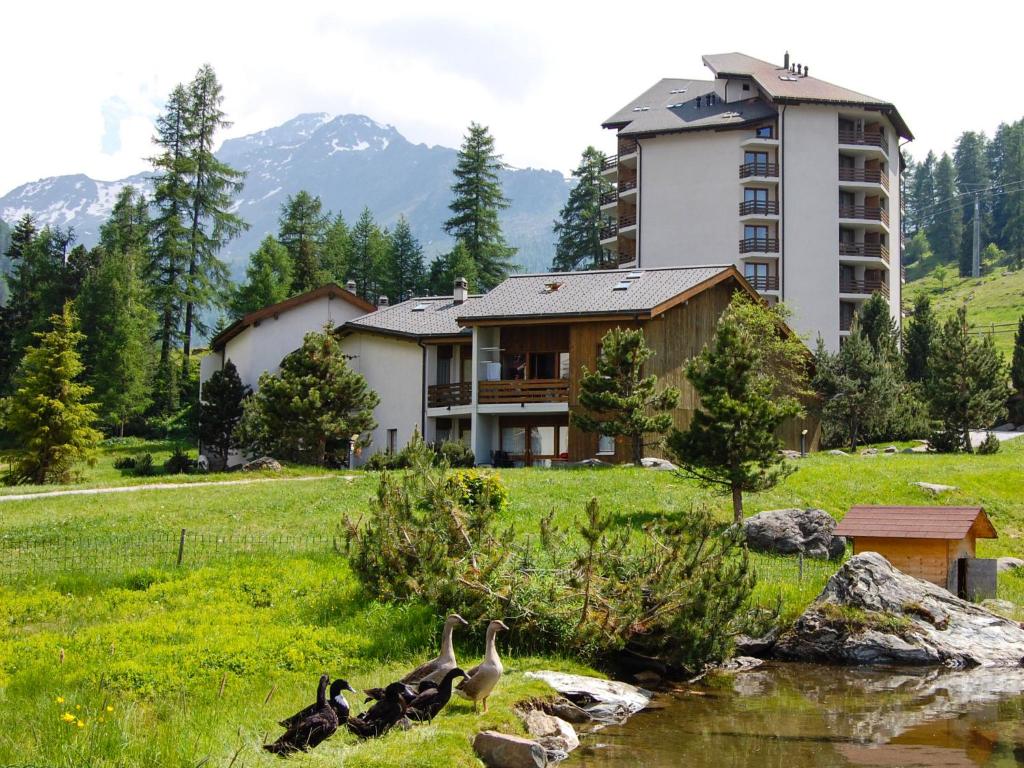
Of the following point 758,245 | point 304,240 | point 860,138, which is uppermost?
point 860,138

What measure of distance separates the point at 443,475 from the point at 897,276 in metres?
59.7

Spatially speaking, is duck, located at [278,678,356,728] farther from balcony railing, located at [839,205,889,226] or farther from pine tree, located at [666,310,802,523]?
balcony railing, located at [839,205,889,226]

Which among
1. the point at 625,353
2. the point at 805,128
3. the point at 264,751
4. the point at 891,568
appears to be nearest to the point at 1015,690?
the point at 891,568

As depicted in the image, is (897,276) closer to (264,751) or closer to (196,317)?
(196,317)

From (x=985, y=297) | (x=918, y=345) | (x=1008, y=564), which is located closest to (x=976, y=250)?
A: (x=985, y=297)

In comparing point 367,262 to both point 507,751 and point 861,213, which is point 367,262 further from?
point 507,751

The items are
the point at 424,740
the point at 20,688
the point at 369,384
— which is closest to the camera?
the point at 424,740

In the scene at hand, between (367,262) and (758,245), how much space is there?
98.9 feet

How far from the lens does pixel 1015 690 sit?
1702 centimetres

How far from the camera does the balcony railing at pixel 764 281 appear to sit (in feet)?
216

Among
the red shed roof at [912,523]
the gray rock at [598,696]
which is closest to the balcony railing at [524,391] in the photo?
the red shed roof at [912,523]

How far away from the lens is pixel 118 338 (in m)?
59.9

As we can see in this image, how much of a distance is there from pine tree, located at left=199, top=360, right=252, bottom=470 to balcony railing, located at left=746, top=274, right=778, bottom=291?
106ft

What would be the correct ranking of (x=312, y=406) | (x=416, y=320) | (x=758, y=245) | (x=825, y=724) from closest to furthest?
(x=825, y=724)
(x=312, y=406)
(x=416, y=320)
(x=758, y=245)
